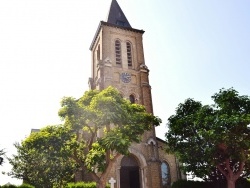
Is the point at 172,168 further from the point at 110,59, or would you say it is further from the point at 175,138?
the point at 110,59

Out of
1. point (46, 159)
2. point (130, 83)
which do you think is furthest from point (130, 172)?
point (46, 159)

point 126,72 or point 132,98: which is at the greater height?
point 126,72

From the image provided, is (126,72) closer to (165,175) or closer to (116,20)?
(116,20)

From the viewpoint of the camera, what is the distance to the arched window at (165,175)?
28938 mm

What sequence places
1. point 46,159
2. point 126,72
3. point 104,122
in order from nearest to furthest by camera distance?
point 46,159, point 104,122, point 126,72

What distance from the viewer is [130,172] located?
2741 centimetres

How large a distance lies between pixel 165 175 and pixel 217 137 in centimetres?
1164

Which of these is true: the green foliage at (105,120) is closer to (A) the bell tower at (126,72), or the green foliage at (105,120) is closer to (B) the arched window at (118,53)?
(A) the bell tower at (126,72)

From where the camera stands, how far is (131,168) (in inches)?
1075

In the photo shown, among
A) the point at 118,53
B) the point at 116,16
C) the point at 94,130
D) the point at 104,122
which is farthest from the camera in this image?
the point at 116,16

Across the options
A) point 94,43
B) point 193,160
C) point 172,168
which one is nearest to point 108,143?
point 193,160

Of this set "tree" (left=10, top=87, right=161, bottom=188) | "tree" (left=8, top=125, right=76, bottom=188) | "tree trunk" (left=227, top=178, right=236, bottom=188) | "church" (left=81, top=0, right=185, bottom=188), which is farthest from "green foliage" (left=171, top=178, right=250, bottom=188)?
"tree" (left=8, top=125, right=76, bottom=188)

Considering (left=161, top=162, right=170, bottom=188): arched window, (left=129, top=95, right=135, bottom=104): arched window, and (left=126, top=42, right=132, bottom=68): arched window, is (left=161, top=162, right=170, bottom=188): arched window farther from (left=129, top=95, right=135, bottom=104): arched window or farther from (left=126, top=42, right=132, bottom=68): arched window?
(left=126, top=42, right=132, bottom=68): arched window

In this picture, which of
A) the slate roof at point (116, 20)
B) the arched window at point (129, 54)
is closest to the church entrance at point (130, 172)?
the arched window at point (129, 54)
